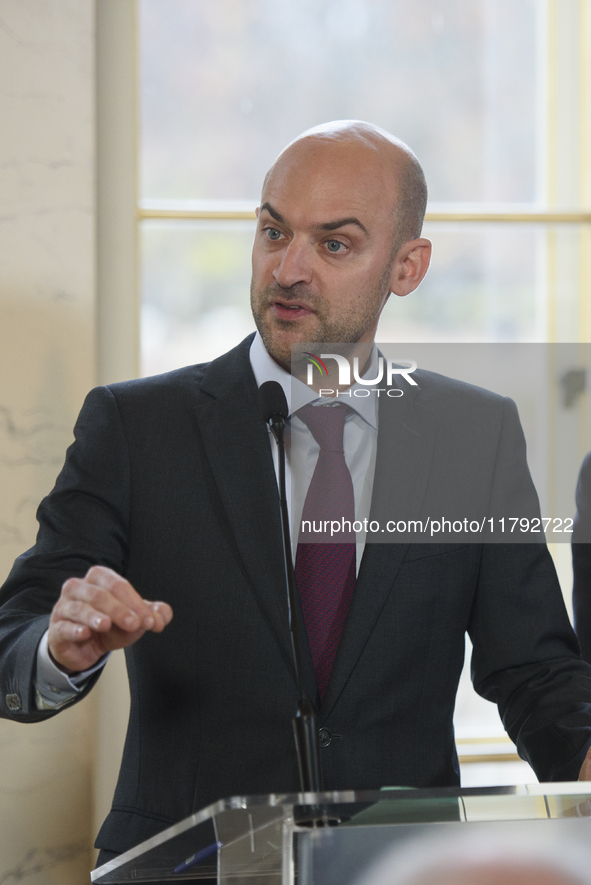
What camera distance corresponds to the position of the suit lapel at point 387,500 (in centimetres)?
143

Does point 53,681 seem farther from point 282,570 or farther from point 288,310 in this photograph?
point 288,310

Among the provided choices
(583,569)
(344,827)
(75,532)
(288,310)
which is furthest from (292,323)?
(344,827)

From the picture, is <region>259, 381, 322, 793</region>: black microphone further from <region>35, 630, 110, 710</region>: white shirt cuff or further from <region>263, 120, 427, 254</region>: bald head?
<region>263, 120, 427, 254</region>: bald head

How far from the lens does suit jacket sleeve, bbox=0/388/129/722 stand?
127 cm

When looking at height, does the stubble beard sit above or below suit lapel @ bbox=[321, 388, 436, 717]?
above

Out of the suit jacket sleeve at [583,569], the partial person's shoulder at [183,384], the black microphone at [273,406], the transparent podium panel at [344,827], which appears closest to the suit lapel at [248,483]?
the partial person's shoulder at [183,384]

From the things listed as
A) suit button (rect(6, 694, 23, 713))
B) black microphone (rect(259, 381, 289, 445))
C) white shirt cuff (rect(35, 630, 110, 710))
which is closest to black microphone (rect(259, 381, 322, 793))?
black microphone (rect(259, 381, 289, 445))

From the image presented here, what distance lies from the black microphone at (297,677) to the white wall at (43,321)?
1035 mm

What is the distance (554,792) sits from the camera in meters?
0.80

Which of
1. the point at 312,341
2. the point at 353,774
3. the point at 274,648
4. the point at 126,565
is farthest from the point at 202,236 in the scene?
the point at 353,774

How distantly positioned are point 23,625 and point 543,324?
76.3 inches

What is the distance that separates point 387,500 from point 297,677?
55 cm

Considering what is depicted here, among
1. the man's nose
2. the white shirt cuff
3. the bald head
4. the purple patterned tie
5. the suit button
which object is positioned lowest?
the suit button

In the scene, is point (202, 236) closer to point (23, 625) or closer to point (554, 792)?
point (23, 625)
